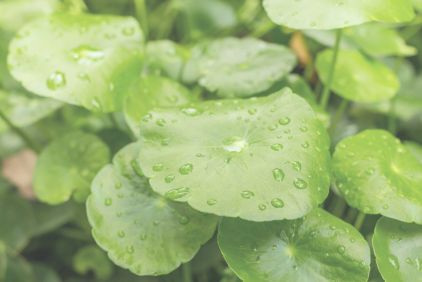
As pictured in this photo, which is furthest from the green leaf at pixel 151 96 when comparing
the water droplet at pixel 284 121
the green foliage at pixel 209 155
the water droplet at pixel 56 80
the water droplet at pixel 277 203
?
the water droplet at pixel 277 203

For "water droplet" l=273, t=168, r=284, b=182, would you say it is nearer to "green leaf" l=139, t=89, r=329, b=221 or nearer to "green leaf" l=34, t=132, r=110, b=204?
"green leaf" l=139, t=89, r=329, b=221

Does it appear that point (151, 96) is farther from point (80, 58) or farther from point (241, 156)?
point (241, 156)

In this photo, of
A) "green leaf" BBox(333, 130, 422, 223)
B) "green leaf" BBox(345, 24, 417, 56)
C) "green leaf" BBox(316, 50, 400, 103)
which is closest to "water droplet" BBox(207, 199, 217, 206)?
"green leaf" BBox(333, 130, 422, 223)

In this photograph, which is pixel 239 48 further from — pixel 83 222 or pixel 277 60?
pixel 83 222

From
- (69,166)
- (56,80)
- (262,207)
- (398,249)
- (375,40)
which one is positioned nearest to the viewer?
(262,207)

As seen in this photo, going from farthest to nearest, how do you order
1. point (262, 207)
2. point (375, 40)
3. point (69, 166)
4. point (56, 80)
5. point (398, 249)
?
point (375, 40) → point (69, 166) → point (56, 80) → point (398, 249) → point (262, 207)

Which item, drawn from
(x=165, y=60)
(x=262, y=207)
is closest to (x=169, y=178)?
(x=262, y=207)

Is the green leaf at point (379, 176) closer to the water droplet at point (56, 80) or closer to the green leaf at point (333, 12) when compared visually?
the green leaf at point (333, 12)
